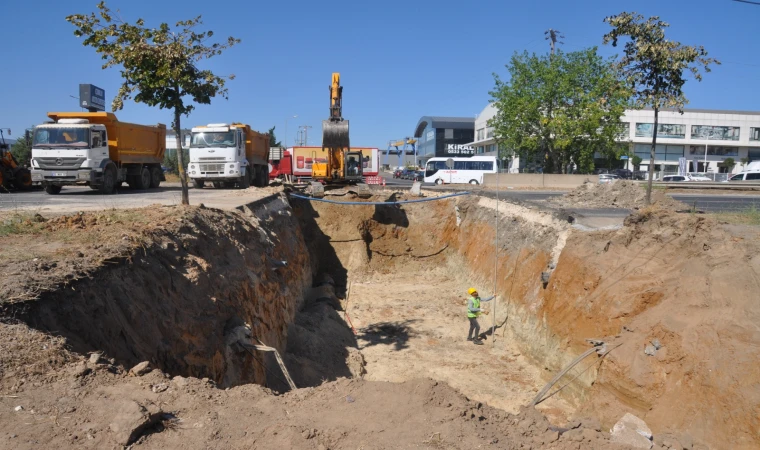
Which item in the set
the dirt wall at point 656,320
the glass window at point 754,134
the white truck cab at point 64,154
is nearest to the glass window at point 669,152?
the glass window at point 754,134

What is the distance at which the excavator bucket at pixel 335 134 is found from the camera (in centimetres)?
1991

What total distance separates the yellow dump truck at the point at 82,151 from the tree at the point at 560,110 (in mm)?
27187

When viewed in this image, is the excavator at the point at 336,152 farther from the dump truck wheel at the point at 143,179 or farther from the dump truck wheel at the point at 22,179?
the dump truck wheel at the point at 22,179

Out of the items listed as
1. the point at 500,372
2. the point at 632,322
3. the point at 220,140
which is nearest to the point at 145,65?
the point at 500,372

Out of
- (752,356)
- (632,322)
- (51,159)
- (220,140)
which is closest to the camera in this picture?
(752,356)

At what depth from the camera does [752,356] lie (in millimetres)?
6145

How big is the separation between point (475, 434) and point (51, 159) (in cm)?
1916

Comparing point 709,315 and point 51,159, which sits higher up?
point 51,159

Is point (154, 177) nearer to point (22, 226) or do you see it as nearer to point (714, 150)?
point (22, 226)

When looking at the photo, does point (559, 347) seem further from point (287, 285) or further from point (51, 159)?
point (51, 159)

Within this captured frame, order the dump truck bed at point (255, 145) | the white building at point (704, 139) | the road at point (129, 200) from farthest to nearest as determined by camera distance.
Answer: the white building at point (704, 139) → the dump truck bed at point (255, 145) → the road at point (129, 200)

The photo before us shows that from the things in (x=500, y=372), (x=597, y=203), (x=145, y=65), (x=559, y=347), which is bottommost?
(x=500, y=372)

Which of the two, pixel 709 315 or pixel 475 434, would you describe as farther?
pixel 709 315

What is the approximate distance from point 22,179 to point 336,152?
13.8 meters
